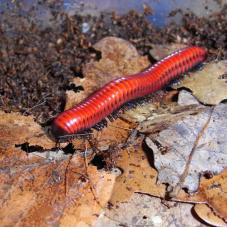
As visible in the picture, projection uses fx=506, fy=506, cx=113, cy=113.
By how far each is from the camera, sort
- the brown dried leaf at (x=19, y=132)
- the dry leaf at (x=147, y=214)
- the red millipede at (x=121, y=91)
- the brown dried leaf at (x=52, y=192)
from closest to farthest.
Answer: the brown dried leaf at (x=52, y=192), the dry leaf at (x=147, y=214), the brown dried leaf at (x=19, y=132), the red millipede at (x=121, y=91)

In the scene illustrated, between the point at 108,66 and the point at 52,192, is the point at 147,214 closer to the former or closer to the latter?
the point at 52,192

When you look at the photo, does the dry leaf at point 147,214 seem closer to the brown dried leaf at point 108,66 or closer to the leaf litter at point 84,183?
the leaf litter at point 84,183

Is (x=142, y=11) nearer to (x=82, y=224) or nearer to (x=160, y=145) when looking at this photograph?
(x=160, y=145)

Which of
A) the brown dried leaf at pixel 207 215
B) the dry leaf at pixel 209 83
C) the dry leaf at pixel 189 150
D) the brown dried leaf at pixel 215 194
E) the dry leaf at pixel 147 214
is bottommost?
the dry leaf at pixel 147 214

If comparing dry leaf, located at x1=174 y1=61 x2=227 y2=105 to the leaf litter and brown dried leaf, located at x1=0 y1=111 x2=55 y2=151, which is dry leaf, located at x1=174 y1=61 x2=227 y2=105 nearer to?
the leaf litter

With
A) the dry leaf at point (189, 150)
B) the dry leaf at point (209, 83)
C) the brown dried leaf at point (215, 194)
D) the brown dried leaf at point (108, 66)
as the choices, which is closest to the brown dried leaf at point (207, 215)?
the brown dried leaf at point (215, 194)
